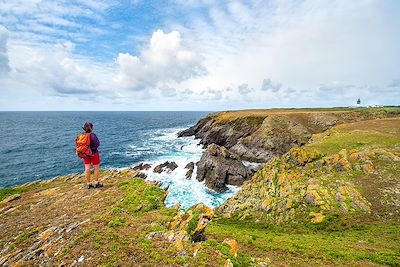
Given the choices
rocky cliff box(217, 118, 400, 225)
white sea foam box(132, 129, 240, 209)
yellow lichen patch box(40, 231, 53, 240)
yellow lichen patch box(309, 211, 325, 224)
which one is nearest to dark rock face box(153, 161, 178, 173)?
white sea foam box(132, 129, 240, 209)

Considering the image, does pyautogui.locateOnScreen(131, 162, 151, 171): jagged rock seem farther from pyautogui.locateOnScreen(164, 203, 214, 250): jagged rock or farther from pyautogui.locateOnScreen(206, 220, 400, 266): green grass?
pyautogui.locateOnScreen(164, 203, 214, 250): jagged rock

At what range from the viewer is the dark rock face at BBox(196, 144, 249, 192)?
47172mm

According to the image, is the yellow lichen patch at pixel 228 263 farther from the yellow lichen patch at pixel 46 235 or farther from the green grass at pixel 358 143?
the green grass at pixel 358 143

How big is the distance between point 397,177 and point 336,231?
10.2 metres

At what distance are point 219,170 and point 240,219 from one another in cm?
2263

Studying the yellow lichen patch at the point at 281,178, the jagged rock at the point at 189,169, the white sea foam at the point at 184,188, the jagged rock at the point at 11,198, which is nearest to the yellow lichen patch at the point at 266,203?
the yellow lichen patch at the point at 281,178

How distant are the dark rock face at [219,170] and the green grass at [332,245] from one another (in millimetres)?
26834

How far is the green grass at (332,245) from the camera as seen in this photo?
550 inches

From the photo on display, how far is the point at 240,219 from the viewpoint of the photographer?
25625 mm

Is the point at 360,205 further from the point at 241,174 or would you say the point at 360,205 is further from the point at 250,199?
the point at 241,174

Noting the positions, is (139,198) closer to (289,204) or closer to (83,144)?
(83,144)

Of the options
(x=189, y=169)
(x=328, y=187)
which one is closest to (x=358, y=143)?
(x=328, y=187)

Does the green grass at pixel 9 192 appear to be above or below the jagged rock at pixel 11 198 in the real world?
below

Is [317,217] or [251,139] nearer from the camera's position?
[317,217]
